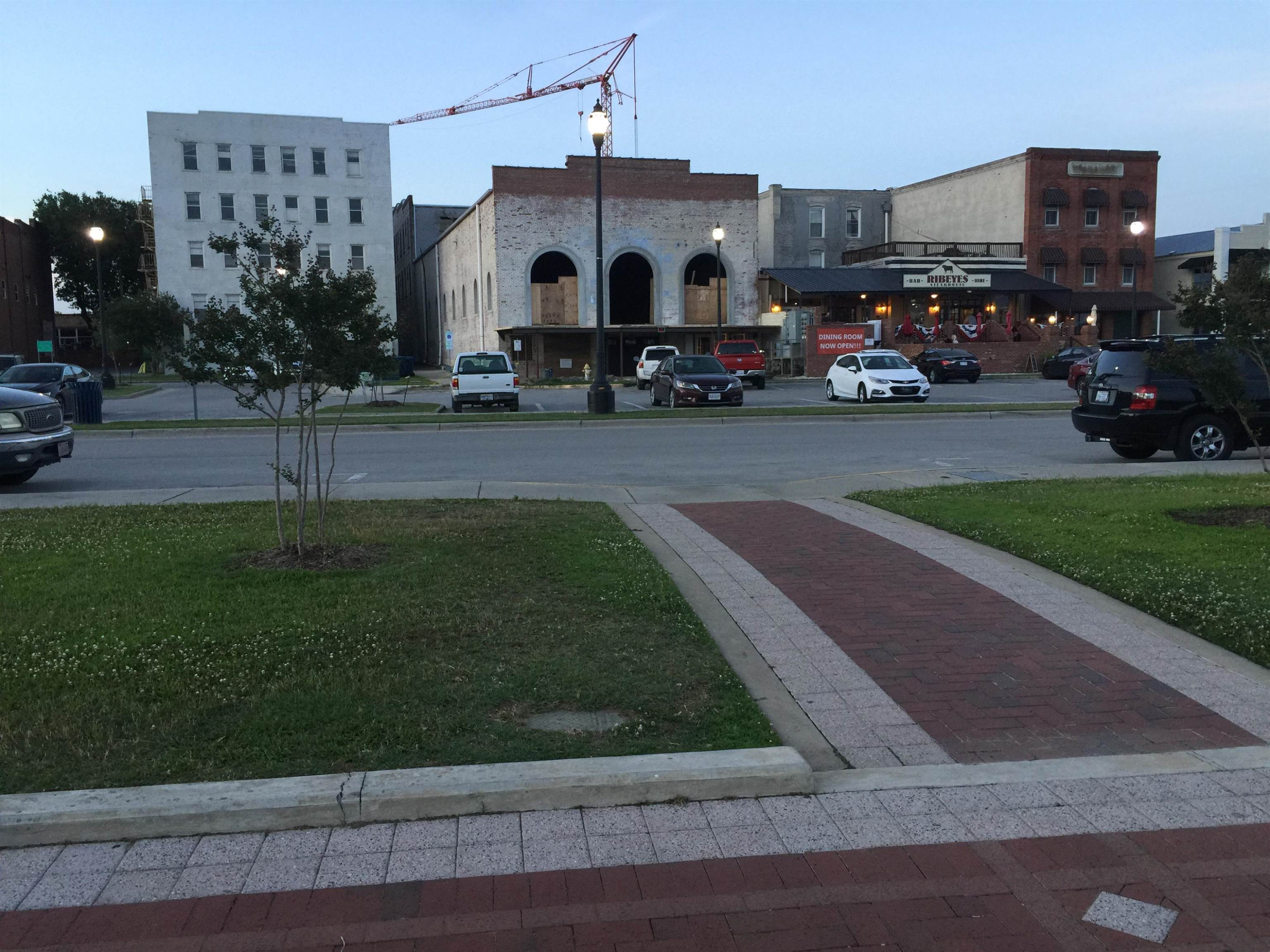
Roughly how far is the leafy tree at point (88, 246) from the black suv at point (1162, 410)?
7358 centimetres

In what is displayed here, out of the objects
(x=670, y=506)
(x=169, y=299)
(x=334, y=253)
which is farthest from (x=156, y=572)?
(x=334, y=253)

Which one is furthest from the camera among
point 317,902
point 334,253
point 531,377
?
point 334,253

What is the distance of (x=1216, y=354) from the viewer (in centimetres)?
1012

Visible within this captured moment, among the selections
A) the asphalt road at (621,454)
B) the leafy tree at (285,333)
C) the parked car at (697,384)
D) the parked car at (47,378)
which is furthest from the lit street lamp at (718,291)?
the leafy tree at (285,333)

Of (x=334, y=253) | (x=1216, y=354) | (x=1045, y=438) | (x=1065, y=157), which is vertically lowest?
(x=1045, y=438)

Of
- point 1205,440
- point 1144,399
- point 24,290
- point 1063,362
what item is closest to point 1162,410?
point 1144,399

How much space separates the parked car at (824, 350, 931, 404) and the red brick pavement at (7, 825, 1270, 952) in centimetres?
2498

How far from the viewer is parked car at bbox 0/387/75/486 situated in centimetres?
1254

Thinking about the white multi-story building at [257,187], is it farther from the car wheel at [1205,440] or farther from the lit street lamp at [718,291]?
the car wheel at [1205,440]

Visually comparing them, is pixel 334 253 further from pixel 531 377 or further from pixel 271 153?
pixel 531 377

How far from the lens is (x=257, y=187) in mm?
59406

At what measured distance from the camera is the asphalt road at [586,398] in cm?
2869

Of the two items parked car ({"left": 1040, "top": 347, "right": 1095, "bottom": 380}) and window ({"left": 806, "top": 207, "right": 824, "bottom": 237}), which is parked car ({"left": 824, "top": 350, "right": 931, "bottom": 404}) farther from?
A: window ({"left": 806, "top": 207, "right": 824, "bottom": 237})

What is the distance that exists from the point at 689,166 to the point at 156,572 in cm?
4813
